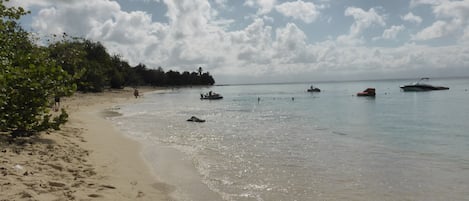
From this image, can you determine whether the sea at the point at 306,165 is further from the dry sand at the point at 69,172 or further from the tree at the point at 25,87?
the tree at the point at 25,87

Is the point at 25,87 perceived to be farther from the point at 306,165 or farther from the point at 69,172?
the point at 306,165

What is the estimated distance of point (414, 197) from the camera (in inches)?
382

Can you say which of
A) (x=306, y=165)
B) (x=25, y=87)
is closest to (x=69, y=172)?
(x=25, y=87)

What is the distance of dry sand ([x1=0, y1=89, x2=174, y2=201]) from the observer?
7.40m

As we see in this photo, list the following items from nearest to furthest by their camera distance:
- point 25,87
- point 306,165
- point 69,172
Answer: point 69,172 → point 25,87 → point 306,165

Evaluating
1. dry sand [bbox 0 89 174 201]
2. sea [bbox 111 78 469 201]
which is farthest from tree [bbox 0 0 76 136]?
sea [bbox 111 78 469 201]

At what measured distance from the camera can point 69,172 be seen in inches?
364

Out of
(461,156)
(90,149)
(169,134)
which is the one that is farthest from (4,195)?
(461,156)

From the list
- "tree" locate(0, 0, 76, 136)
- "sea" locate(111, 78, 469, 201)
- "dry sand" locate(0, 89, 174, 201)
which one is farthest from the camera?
"tree" locate(0, 0, 76, 136)

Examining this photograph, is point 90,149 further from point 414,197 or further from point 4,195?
point 414,197

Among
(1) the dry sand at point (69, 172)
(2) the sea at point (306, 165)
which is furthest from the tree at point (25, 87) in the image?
(2) the sea at point (306, 165)

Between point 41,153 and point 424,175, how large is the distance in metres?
12.3

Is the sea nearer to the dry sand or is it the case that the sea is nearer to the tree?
the dry sand

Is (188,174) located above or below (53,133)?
below
